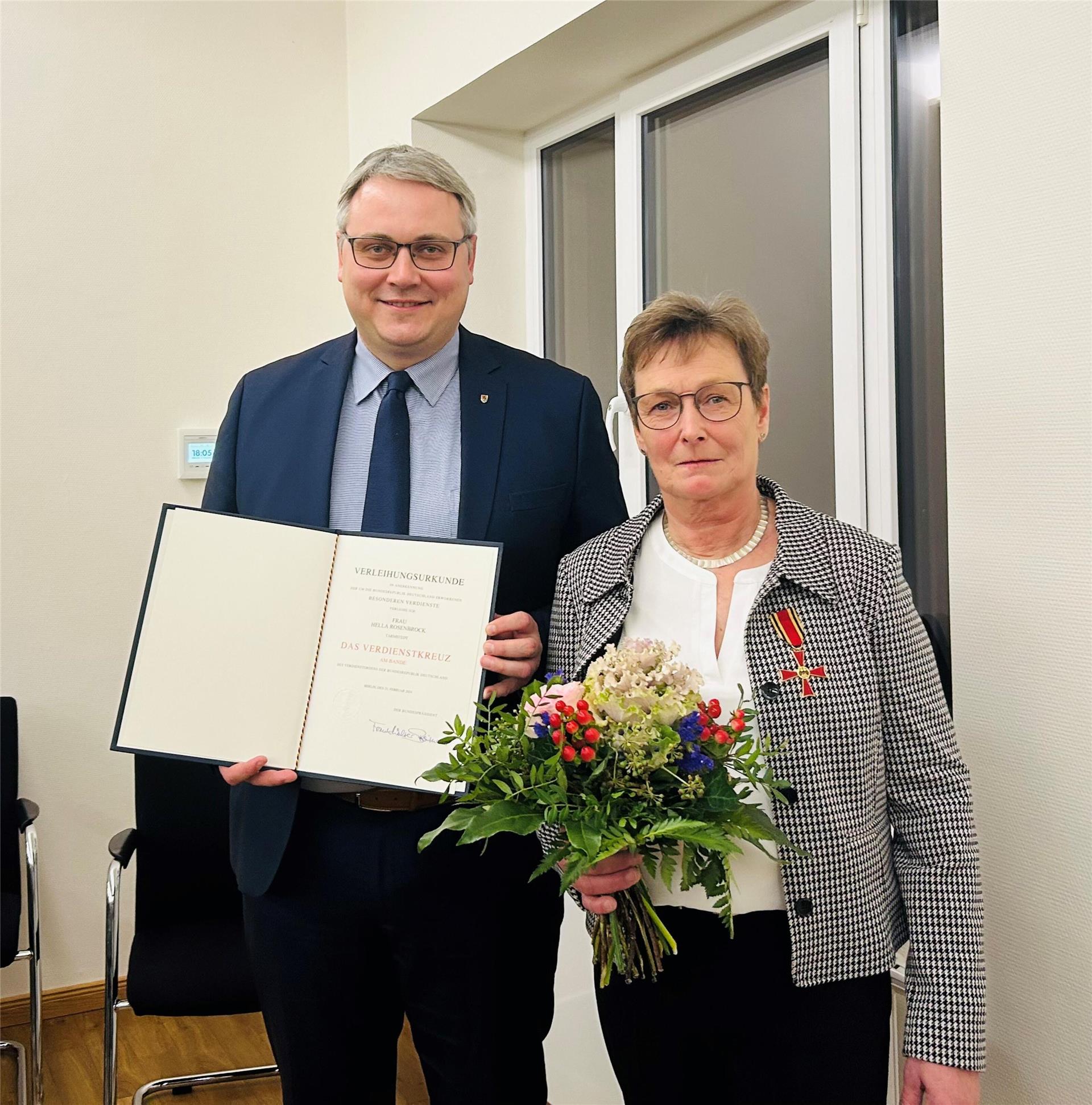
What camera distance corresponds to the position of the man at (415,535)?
5.56 feet

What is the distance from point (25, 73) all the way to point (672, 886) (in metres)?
3.06

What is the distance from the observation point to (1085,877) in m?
1.46

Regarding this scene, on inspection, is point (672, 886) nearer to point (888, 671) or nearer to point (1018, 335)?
point (888, 671)

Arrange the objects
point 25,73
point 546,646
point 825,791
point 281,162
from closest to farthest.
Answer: point 825,791 → point 546,646 → point 25,73 → point 281,162

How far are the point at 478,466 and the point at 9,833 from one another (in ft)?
6.65

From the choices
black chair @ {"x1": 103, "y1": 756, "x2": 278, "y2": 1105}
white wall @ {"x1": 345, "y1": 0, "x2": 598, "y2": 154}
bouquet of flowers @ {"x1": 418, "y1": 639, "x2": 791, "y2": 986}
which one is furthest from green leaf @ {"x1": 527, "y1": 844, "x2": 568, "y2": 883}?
white wall @ {"x1": 345, "y1": 0, "x2": 598, "y2": 154}

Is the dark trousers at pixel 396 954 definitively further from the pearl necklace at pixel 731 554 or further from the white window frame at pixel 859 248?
the white window frame at pixel 859 248

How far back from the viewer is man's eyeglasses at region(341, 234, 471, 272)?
1.70 metres

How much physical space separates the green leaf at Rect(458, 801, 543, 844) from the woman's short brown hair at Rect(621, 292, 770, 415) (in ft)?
2.02

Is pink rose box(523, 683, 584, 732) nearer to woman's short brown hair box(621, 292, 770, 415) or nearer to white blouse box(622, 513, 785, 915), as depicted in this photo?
white blouse box(622, 513, 785, 915)

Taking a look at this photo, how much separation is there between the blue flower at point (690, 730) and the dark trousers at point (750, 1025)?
13.2 inches

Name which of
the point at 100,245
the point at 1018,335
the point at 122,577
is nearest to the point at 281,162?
the point at 100,245

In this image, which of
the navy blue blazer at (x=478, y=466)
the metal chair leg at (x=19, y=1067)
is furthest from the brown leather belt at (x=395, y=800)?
the metal chair leg at (x=19, y=1067)
